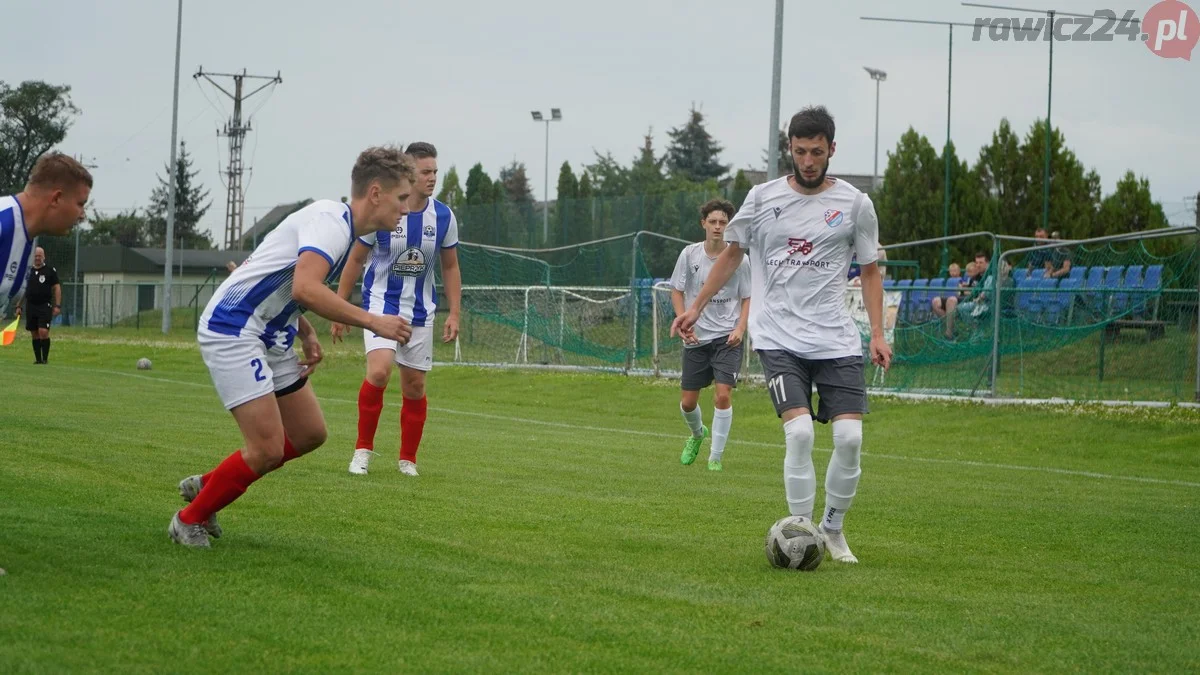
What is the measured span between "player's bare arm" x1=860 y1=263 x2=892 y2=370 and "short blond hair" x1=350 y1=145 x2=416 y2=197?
2421 millimetres

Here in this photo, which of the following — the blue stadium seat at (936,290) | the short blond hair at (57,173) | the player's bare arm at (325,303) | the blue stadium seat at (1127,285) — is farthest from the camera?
the blue stadium seat at (936,290)

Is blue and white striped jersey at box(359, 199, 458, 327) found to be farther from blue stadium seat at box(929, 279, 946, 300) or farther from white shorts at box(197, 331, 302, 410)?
blue stadium seat at box(929, 279, 946, 300)

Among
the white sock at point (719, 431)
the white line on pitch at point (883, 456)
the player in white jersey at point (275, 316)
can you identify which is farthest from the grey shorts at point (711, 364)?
the player in white jersey at point (275, 316)

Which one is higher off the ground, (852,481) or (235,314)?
(235,314)

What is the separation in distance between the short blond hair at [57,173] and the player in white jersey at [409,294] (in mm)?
4147

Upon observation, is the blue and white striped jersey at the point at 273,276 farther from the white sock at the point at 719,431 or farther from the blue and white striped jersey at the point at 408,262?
the white sock at the point at 719,431

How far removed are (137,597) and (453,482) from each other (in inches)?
181

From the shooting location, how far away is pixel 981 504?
9633 millimetres

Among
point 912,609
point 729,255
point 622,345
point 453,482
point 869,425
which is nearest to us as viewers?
point 912,609

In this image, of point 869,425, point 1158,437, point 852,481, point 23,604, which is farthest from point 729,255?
point 869,425

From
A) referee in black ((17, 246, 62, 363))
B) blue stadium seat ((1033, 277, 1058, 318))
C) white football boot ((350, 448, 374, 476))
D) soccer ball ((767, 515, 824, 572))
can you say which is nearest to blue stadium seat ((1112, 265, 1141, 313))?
blue stadium seat ((1033, 277, 1058, 318))

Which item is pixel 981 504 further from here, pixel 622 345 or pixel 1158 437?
pixel 622 345

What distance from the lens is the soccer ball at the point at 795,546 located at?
642cm

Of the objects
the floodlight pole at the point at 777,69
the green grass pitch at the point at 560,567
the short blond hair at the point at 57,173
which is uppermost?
the floodlight pole at the point at 777,69
